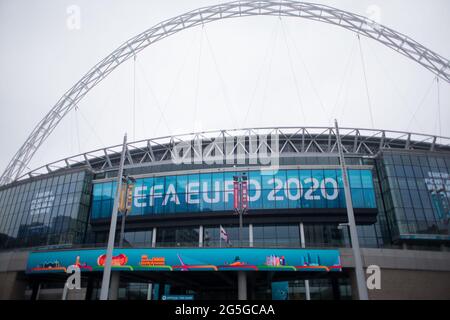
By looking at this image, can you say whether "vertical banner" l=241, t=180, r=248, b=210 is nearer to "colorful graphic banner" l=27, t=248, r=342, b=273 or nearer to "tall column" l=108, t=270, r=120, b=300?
"colorful graphic banner" l=27, t=248, r=342, b=273

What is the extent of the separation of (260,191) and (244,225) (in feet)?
19.7

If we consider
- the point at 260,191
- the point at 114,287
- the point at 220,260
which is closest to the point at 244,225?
the point at 260,191

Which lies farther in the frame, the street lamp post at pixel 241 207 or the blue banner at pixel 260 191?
the blue banner at pixel 260 191

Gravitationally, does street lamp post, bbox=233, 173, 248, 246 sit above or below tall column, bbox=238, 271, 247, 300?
above

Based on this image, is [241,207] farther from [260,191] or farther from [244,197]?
[260,191]

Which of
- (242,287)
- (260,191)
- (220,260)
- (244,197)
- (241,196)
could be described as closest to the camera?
(242,287)

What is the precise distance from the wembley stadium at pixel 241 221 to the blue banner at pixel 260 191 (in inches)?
6.6

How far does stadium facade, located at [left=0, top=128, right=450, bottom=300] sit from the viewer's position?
1271 inches

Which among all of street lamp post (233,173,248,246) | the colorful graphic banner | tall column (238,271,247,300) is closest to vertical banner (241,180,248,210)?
street lamp post (233,173,248,246)

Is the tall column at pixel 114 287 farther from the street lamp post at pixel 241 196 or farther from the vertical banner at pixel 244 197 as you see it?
the vertical banner at pixel 244 197

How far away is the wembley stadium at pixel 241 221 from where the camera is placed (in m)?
32.3

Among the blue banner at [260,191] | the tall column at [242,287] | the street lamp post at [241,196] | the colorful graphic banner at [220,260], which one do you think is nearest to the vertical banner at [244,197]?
the street lamp post at [241,196]

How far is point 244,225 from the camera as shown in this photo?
48188 mm

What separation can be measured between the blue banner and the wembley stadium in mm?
168
